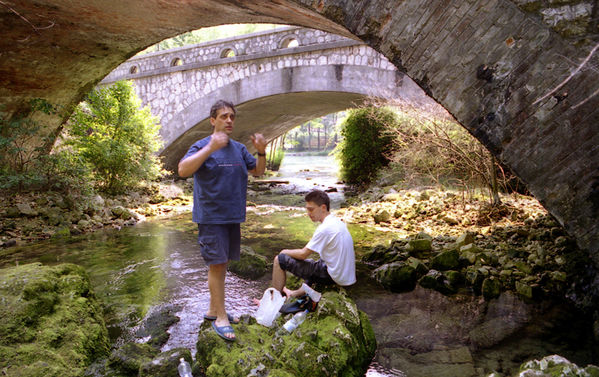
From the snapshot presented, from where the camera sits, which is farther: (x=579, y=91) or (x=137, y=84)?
(x=137, y=84)

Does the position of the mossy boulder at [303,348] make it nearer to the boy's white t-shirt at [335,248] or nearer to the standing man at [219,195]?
the standing man at [219,195]

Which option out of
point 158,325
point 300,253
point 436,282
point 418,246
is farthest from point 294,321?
point 418,246

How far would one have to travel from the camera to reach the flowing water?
3.01 m

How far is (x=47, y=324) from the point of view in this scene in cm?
286

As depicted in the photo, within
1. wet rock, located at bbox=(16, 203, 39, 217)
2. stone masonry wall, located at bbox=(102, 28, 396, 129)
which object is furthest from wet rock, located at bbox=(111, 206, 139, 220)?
stone masonry wall, located at bbox=(102, 28, 396, 129)

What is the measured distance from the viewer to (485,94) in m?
2.69

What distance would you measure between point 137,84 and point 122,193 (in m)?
6.25

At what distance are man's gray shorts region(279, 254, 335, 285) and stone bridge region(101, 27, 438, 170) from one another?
636 cm

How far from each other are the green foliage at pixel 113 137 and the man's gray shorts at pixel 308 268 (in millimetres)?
7208

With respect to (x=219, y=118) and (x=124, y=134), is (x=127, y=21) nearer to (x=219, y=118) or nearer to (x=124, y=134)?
(x=219, y=118)

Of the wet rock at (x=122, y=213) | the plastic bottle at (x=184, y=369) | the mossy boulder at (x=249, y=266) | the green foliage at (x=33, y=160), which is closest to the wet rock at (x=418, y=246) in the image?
the mossy boulder at (x=249, y=266)

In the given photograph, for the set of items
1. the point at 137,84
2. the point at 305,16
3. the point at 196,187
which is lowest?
the point at 196,187

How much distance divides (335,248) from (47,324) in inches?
88.8

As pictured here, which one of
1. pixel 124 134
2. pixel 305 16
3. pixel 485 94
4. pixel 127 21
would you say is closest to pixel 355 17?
pixel 485 94
